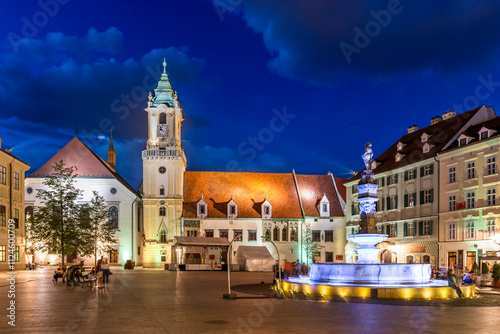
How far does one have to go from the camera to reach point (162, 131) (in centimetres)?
7050

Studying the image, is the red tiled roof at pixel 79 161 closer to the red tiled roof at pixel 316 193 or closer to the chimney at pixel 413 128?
the red tiled roof at pixel 316 193

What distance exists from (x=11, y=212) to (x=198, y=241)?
65.9 feet

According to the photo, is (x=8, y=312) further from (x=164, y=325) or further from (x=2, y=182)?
(x=2, y=182)

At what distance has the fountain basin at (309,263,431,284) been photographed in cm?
2544

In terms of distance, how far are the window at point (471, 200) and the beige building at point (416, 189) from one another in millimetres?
3863

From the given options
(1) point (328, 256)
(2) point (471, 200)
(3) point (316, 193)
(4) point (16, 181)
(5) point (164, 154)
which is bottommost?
(1) point (328, 256)

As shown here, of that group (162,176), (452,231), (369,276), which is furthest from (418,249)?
(162,176)

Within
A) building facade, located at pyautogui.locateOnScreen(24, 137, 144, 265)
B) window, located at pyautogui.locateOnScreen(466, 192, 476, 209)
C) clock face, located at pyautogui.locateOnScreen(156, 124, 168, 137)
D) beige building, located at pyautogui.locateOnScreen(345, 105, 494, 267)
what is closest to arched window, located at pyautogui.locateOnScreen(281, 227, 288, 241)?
beige building, located at pyautogui.locateOnScreen(345, 105, 494, 267)

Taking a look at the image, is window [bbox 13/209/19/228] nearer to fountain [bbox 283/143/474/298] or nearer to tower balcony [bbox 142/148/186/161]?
tower balcony [bbox 142/148/186/161]

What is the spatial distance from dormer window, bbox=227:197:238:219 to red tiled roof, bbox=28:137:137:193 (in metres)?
14.8

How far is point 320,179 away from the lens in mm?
74125

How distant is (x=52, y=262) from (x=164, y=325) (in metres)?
55.7

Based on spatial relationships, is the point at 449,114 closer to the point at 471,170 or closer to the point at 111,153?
the point at 471,170

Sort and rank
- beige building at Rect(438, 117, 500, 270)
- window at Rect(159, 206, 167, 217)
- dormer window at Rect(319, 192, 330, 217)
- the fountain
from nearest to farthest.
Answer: the fountain, beige building at Rect(438, 117, 500, 270), window at Rect(159, 206, 167, 217), dormer window at Rect(319, 192, 330, 217)
